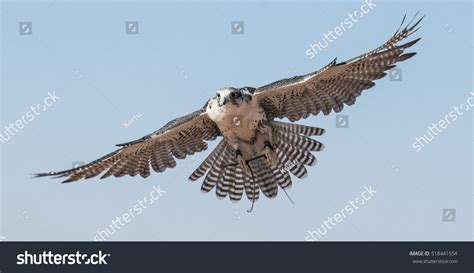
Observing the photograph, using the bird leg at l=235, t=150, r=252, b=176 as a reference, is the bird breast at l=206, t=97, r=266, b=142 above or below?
above

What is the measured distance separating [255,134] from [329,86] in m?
1.82

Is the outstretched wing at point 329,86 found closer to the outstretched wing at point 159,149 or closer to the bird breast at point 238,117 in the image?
the bird breast at point 238,117

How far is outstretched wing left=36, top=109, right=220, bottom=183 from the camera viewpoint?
22.6 m

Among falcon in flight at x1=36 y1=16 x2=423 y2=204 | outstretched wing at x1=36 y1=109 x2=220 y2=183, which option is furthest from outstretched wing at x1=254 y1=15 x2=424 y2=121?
outstretched wing at x1=36 y1=109 x2=220 y2=183

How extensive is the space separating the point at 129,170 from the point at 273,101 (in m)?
3.41

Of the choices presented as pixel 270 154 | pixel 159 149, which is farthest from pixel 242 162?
pixel 159 149

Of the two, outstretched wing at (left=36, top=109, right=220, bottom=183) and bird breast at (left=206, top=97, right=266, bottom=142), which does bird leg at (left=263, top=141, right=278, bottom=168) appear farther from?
outstretched wing at (left=36, top=109, right=220, bottom=183)

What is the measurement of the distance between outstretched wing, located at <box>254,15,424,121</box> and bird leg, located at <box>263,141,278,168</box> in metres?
→ 0.62

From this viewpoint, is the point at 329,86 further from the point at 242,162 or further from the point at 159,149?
the point at 159,149

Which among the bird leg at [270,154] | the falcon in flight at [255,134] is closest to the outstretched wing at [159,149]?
the falcon in flight at [255,134]

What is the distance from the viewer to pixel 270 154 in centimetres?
2273

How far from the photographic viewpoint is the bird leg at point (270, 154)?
2262cm
